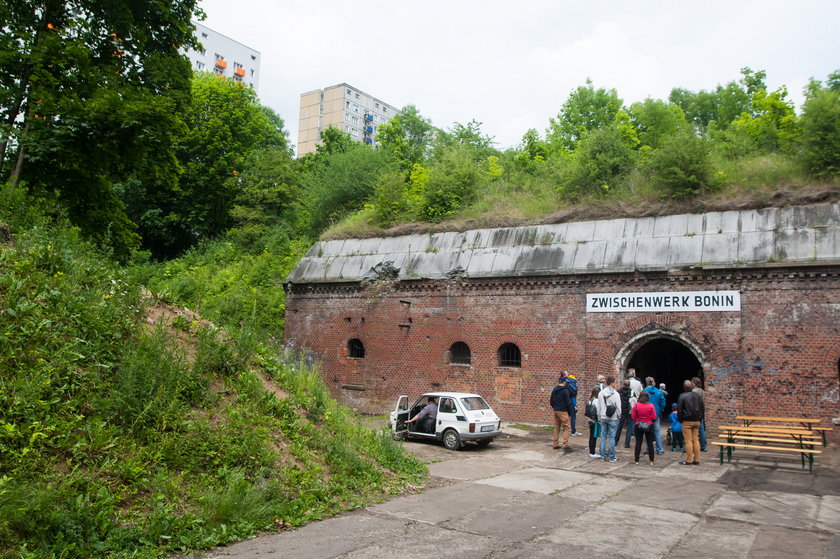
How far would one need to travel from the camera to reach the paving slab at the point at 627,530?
21.1ft

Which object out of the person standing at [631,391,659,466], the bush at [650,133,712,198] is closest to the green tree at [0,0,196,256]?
the person standing at [631,391,659,466]

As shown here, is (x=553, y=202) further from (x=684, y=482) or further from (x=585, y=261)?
(x=684, y=482)

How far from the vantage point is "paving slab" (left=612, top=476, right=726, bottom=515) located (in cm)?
846

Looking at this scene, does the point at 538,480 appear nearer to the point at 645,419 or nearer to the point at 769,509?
the point at 645,419

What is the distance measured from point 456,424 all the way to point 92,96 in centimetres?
1189

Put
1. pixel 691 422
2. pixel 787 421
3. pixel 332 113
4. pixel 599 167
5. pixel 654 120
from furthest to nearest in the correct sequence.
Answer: pixel 332 113 < pixel 654 120 < pixel 599 167 < pixel 787 421 < pixel 691 422

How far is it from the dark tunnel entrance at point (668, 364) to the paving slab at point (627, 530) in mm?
11298

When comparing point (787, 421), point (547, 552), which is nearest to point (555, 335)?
point (787, 421)

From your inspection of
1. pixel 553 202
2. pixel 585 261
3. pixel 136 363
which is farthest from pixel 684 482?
pixel 553 202

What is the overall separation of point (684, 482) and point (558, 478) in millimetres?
2151

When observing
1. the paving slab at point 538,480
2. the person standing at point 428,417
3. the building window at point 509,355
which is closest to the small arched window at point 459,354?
the building window at point 509,355

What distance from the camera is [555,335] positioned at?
55.8 feet

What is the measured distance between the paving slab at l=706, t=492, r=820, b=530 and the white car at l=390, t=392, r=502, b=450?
5376 mm

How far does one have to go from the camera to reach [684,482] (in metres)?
10.1
